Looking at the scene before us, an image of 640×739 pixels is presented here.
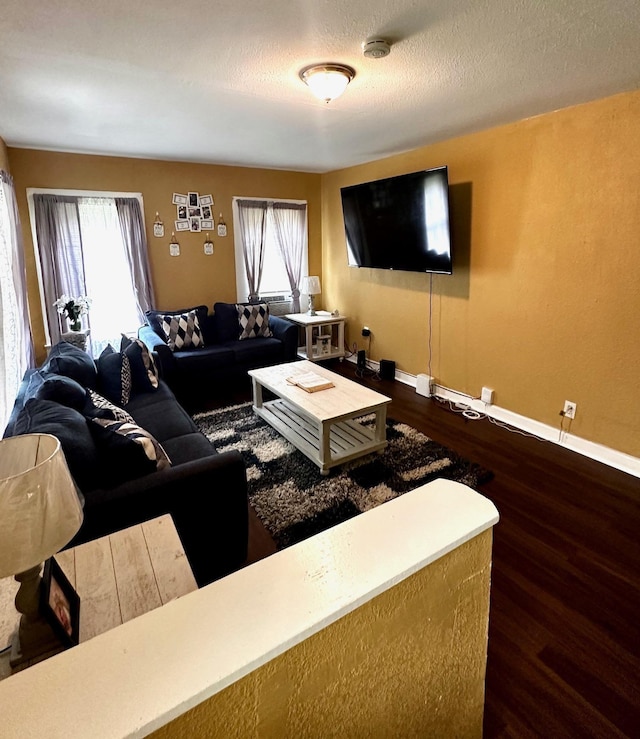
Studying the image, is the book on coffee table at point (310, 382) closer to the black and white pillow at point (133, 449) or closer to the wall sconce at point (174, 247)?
the black and white pillow at point (133, 449)

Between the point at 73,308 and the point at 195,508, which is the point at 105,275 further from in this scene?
the point at 195,508

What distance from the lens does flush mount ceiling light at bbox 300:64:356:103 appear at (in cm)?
210

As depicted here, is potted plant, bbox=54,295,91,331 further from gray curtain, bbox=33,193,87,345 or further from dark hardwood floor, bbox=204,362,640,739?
dark hardwood floor, bbox=204,362,640,739

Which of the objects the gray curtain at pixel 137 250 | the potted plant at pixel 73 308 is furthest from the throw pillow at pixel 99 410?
the gray curtain at pixel 137 250

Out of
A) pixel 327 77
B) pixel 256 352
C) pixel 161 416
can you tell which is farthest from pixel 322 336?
pixel 327 77

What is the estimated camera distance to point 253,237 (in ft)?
16.7

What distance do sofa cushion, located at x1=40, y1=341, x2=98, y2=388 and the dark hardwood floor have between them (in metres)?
1.45

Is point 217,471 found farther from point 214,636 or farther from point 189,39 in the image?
point 189,39

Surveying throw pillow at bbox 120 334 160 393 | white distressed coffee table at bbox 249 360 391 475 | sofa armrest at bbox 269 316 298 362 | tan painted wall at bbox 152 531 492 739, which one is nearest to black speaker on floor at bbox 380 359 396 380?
sofa armrest at bbox 269 316 298 362

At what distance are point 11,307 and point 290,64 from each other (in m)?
2.47

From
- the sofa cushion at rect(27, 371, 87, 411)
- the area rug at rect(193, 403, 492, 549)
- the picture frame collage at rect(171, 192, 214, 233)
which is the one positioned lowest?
the area rug at rect(193, 403, 492, 549)

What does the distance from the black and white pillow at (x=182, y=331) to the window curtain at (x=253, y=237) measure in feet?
3.12

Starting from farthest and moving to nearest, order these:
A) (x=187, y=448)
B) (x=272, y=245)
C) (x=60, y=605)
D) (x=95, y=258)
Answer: (x=272, y=245) → (x=95, y=258) → (x=187, y=448) → (x=60, y=605)

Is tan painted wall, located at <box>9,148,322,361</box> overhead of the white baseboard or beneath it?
overhead
